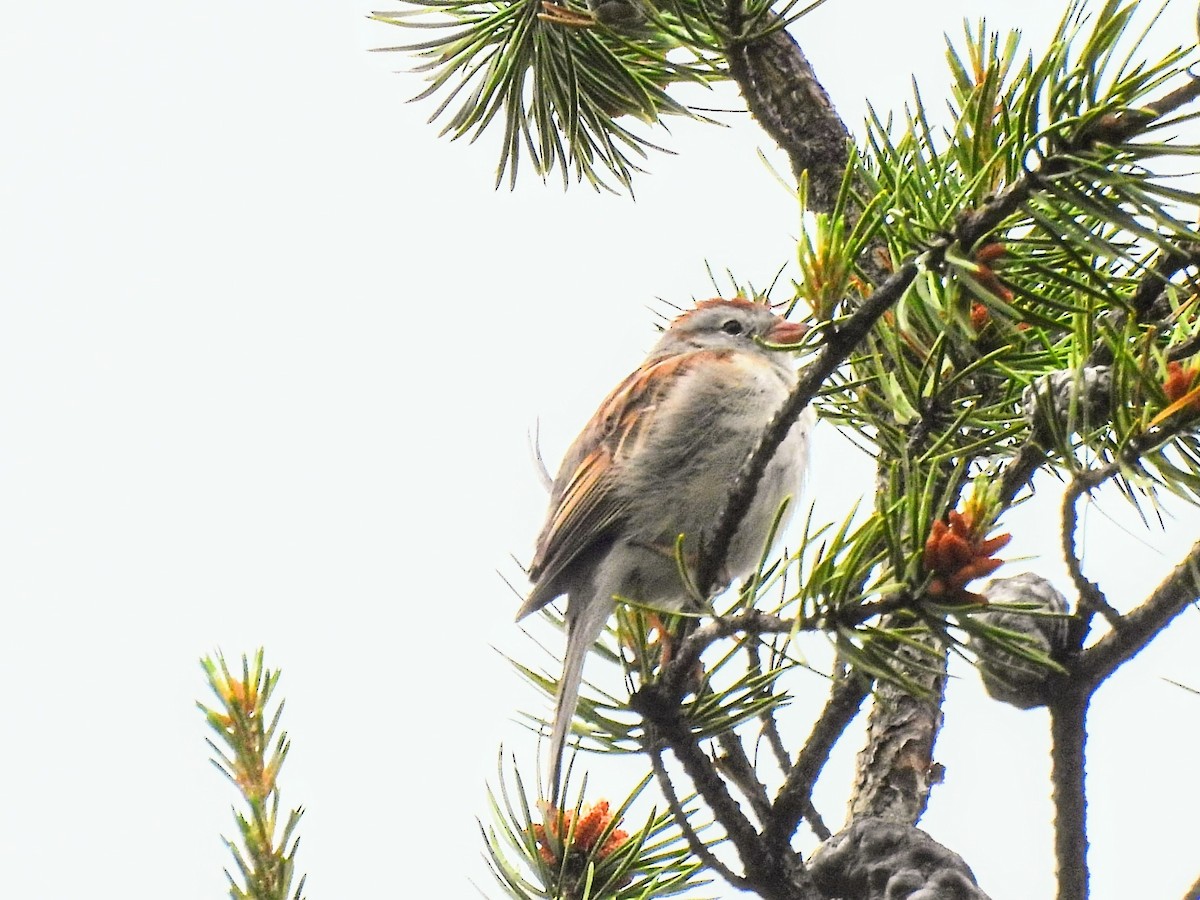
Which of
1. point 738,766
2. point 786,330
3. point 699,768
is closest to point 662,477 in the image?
point 786,330

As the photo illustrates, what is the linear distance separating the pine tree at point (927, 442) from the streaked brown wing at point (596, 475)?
1.61 feet

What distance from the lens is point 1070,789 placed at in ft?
4.80

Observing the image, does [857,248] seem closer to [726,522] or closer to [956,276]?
[956,276]

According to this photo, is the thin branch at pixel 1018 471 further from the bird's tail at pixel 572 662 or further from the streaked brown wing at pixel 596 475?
the streaked brown wing at pixel 596 475

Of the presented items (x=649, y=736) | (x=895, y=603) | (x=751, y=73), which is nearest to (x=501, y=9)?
(x=751, y=73)

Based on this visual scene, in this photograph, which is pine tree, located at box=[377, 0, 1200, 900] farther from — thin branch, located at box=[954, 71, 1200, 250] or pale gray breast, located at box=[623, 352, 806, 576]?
pale gray breast, located at box=[623, 352, 806, 576]

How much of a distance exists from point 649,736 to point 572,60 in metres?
1.19

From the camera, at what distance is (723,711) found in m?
1.73

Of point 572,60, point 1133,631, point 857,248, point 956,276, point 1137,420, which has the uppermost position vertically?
point 572,60

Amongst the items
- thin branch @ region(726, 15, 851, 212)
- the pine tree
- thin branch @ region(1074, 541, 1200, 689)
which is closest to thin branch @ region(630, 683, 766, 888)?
the pine tree

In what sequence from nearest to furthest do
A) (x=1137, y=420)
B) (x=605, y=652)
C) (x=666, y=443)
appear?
1. (x=1137, y=420)
2. (x=605, y=652)
3. (x=666, y=443)

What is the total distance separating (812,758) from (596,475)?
117cm

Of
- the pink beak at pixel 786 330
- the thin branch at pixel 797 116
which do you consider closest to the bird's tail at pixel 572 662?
the pink beak at pixel 786 330

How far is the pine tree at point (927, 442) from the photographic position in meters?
1.26
